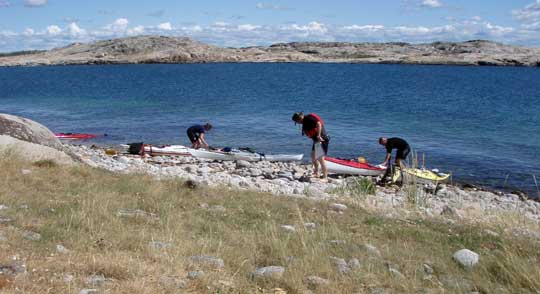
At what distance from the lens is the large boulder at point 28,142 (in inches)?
521

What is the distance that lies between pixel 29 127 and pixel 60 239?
9883 mm

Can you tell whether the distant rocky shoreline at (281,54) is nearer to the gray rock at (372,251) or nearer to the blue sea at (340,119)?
the blue sea at (340,119)

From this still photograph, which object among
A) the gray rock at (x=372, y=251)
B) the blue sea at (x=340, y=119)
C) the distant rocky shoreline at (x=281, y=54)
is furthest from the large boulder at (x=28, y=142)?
the distant rocky shoreline at (x=281, y=54)

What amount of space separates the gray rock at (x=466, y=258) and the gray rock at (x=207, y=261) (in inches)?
111

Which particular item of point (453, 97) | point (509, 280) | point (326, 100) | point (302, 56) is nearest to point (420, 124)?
point (326, 100)

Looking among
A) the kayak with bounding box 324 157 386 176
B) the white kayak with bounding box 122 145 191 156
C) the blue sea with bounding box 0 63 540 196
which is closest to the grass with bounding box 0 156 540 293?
the blue sea with bounding box 0 63 540 196

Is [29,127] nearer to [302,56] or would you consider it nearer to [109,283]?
[109,283]

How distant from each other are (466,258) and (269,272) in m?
2.51

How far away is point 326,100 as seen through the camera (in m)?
55.3

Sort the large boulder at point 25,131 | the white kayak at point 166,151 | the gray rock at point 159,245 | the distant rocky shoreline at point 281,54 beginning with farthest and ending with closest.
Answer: the distant rocky shoreline at point 281,54 → the white kayak at point 166,151 → the large boulder at point 25,131 → the gray rock at point 159,245

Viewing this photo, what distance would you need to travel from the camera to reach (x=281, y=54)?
17438cm

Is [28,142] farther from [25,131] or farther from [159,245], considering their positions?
[159,245]

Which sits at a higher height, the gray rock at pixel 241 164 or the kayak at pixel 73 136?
the gray rock at pixel 241 164

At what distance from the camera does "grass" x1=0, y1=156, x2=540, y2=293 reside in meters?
5.73
